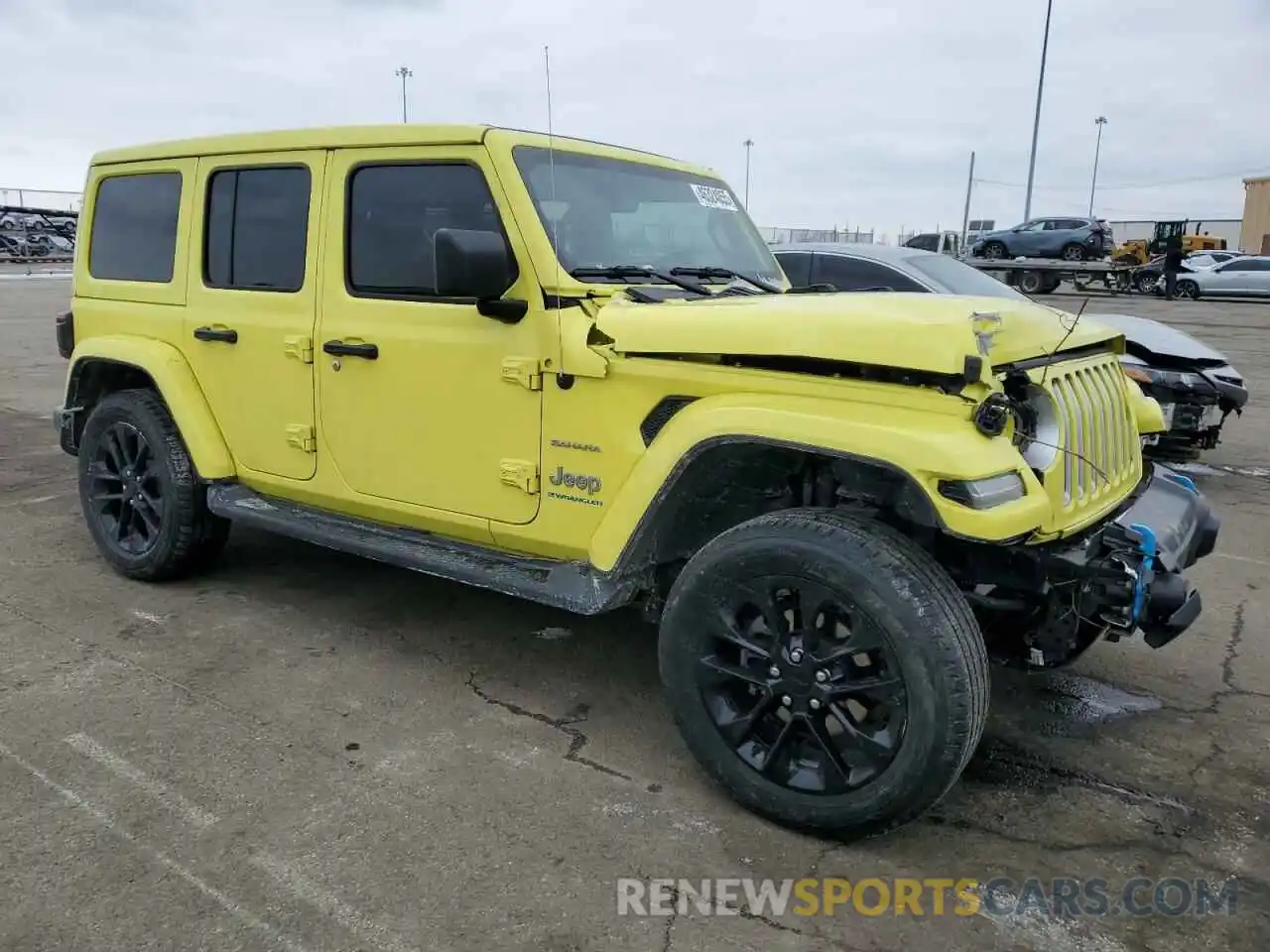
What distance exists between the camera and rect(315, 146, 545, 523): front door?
344 cm

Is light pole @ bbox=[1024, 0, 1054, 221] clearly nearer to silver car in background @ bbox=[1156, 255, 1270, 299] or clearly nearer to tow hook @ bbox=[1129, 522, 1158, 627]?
silver car in background @ bbox=[1156, 255, 1270, 299]

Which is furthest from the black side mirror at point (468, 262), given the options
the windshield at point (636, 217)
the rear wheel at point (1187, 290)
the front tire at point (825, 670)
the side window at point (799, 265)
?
the rear wheel at point (1187, 290)

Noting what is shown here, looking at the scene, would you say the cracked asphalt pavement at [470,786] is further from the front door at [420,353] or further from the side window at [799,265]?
the side window at [799,265]

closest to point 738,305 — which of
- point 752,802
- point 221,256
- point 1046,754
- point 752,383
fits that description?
point 752,383

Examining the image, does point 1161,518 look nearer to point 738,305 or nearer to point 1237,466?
point 738,305

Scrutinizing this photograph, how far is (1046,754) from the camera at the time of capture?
3.41m

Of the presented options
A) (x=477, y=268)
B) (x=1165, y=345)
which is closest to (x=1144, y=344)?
(x=1165, y=345)

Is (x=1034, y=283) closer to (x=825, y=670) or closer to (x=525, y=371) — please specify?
(x=525, y=371)

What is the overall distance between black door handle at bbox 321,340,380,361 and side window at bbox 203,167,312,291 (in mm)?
366

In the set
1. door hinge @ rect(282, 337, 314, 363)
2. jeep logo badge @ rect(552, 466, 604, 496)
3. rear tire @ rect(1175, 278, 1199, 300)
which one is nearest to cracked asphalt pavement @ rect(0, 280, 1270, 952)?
jeep logo badge @ rect(552, 466, 604, 496)

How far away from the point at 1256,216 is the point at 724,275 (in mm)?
59694

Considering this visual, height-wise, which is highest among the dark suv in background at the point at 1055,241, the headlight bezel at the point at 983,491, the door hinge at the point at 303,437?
the dark suv in background at the point at 1055,241

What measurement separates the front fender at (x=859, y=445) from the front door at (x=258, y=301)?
5.58ft

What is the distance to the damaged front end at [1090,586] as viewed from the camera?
2.83 meters
